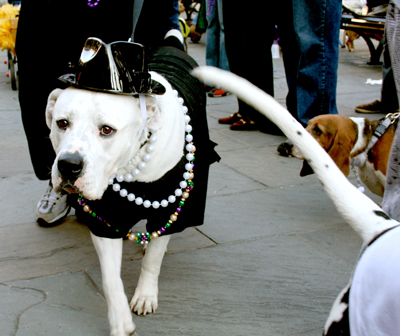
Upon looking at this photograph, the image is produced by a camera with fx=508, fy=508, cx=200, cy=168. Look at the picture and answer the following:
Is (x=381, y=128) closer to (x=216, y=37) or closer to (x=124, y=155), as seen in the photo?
(x=124, y=155)

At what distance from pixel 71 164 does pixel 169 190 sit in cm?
57

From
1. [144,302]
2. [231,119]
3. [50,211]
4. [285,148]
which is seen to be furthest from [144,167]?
[231,119]

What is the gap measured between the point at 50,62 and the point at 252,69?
114 inches

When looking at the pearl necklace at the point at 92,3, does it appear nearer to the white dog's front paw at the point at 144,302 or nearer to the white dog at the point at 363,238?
the white dog at the point at 363,238

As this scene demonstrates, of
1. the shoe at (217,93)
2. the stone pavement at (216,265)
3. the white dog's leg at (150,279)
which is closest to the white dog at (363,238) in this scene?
the stone pavement at (216,265)

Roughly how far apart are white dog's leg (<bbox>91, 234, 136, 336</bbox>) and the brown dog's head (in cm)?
157

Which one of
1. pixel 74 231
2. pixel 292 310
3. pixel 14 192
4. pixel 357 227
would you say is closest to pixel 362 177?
pixel 292 310

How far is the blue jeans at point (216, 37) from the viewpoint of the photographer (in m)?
7.05

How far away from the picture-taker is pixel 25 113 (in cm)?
290

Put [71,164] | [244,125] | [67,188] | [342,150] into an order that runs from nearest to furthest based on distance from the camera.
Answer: [71,164], [67,188], [342,150], [244,125]

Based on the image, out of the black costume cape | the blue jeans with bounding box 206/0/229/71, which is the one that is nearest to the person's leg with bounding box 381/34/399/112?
the blue jeans with bounding box 206/0/229/71

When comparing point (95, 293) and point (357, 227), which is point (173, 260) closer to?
point (95, 293)

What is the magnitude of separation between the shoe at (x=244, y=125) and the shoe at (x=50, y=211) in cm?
256

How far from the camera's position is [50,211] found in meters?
3.26
